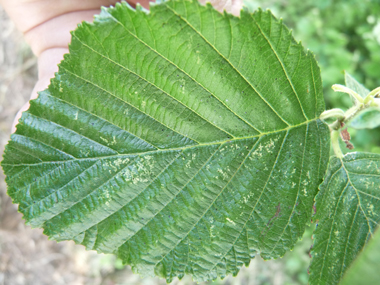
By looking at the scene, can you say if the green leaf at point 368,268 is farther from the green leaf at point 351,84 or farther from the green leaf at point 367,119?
the green leaf at point 351,84

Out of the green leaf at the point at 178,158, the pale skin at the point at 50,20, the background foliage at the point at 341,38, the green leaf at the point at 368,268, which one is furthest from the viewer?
the background foliage at the point at 341,38

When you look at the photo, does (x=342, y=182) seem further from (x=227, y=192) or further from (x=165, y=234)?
(x=165, y=234)

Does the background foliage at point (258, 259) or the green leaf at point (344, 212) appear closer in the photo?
the green leaf at point (344, 212)

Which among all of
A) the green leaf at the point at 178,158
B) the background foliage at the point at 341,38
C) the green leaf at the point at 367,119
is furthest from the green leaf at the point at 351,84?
the background foliage at the point at 341,38

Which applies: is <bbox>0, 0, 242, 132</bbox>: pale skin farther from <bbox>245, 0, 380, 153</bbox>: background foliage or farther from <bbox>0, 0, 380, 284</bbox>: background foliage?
<bbox>0, 0, 380, 284</bbox>: background foliage

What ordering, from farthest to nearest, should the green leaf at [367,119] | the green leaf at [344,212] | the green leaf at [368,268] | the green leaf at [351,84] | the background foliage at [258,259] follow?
the background foliage at [258,259] → the green leaf at [351,84] → the green leaf at [344,212] → the green leaf at [367,119] → the green leaf at [368,268]

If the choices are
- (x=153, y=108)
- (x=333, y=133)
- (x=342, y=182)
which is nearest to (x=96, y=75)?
(x=153, y=108)
